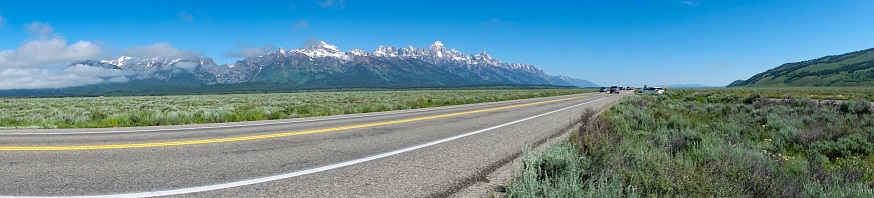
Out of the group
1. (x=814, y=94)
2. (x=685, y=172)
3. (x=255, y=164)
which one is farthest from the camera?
(x=814, y=94)

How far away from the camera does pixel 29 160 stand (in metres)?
5.00

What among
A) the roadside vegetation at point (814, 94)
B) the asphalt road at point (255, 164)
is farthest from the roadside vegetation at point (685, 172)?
the roadside vegetation at point (814, 94)

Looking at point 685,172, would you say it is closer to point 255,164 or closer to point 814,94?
point 255,164

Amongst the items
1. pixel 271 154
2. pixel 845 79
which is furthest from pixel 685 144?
pixel 845 79

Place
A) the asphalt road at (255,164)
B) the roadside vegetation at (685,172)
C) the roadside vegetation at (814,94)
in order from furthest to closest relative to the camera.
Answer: the roadside vegetation at (814,94)
the asphalt road at (255,164)
the roadside vegetation at (685,172)

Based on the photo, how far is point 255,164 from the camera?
467 cm

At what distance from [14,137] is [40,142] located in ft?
5.78

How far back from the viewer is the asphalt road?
355 centimetres

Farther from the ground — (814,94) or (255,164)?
(255,164)

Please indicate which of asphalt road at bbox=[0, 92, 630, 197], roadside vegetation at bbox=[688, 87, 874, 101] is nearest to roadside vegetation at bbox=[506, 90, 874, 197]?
asphalt road at bbox=[0, 92, 630, 197]

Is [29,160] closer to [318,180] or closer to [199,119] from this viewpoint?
[318,180]

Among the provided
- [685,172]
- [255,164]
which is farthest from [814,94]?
[255,164]

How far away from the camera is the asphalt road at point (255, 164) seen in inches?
140

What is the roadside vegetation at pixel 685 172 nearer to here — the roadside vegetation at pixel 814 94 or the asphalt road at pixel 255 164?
the asphalt road at pixel 255 164
